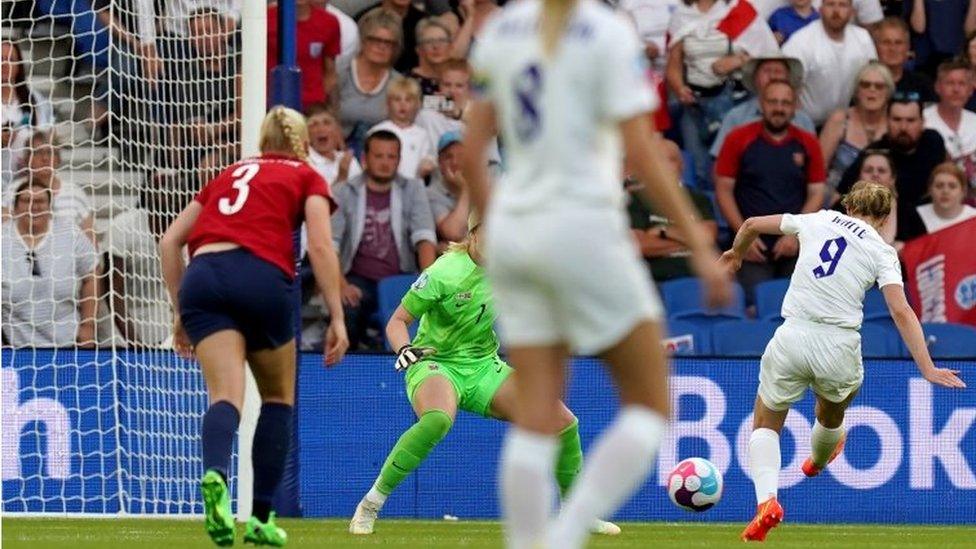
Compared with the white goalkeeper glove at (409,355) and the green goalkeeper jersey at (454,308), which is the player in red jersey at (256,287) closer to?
the white goalkeeper glove at (409,355)

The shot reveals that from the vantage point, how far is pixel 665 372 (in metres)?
5.16

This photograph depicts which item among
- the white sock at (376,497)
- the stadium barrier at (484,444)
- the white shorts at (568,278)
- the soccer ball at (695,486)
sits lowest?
the stadium barrier at (484,444)

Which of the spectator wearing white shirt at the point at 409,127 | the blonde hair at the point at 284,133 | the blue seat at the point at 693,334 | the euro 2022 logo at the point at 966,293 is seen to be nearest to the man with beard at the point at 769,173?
the blue seat at the point at 693,334

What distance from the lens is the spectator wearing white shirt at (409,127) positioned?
1477cm

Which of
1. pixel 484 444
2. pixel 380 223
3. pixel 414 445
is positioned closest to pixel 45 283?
pixel 380 223

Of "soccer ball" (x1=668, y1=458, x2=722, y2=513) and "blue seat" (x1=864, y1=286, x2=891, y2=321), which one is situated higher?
"soccer ball" (x1=668, y1=458, x2=722, y2=513)

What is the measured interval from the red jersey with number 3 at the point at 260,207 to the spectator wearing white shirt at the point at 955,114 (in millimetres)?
8901

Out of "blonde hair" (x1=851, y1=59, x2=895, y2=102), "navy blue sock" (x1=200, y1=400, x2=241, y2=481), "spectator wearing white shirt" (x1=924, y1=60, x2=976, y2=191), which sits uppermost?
"navy blue sock" (x1=200, y1=400, x2=241, y2=481)

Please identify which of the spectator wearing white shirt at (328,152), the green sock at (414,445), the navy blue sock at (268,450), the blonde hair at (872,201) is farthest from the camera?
the spectator wearing white shirt at (328,152)

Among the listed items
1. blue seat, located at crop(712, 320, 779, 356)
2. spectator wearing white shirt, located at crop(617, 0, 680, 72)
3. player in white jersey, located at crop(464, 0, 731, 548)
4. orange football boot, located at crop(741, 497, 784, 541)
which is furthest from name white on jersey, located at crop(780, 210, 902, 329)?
spectator wearing white shirt, located at crop(617, 0, 680, 72)

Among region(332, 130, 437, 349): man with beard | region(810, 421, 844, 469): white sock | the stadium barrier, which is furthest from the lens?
region(332, 130, 437, 349): man with beard

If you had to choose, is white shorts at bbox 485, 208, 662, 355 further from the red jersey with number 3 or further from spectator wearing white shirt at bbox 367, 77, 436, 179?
spectator wearing white shirt at bbox 367, 77, 436, 179

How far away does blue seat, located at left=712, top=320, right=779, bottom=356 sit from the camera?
1405 centimetres

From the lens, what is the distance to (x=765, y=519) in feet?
32.3
